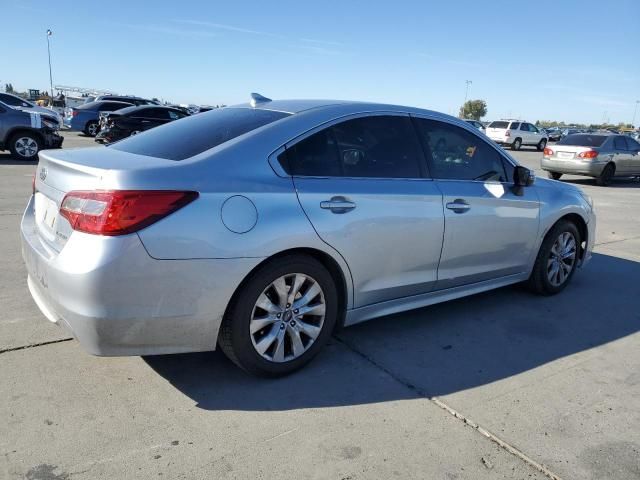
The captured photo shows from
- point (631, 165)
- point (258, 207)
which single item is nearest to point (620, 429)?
point (258, 207)

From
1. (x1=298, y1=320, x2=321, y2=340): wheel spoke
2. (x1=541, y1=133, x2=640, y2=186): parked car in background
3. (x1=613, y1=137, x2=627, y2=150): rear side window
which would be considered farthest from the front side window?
(x1=613, y1=137, x2=627, y2=150): rear side window

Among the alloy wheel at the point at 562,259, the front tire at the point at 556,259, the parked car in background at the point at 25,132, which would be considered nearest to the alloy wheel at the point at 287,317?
the front tire at the point at 556,259

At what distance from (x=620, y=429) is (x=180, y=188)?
8.83 ft

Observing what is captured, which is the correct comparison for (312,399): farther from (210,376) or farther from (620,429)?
(620,429)

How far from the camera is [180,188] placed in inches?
106

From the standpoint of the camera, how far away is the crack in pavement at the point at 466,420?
8.37ft

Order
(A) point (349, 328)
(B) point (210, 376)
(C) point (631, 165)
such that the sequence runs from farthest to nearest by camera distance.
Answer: (C) point (631, 165), (A) point (349, 328), (B) point (210, 376)

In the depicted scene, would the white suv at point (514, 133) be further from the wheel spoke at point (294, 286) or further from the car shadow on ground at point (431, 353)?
the wheel spoke at point (294, 286)

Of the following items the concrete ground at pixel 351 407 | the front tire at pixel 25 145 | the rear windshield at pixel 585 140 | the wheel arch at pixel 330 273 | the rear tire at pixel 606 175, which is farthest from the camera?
the rear windshield at pixel 585 140

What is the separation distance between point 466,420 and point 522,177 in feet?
7.51

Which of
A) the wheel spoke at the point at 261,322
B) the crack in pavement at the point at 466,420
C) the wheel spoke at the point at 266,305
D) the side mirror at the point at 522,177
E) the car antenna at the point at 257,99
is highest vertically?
the car antenna at the point at 257,99

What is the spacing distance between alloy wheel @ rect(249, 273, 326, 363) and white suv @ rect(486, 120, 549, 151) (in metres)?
30.9

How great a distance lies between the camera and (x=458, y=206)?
391 centimetres

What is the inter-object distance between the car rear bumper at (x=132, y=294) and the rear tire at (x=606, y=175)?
1566 centimetres
